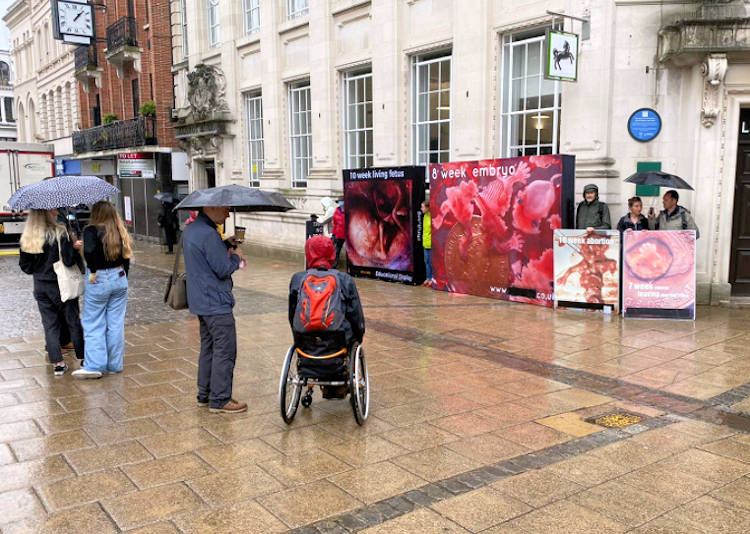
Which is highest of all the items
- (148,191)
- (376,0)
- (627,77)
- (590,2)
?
(376,0)

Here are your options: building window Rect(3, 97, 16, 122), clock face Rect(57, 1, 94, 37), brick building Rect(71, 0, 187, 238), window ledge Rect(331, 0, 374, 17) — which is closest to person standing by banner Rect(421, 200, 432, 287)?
window ledge Rect(331, 0, 374, 17)

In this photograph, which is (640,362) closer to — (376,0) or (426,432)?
(426,432)

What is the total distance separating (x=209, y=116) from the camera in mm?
19984

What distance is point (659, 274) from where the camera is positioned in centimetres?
904

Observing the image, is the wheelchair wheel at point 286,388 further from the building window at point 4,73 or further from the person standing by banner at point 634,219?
the building window at point 4,73

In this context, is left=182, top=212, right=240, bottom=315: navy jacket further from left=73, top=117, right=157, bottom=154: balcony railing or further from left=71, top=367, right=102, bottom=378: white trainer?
left=73, top=117, right=157, bottom=154: balcony railing

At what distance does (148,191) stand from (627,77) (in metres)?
18.4

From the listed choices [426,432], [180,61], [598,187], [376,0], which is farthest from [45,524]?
[180,61]

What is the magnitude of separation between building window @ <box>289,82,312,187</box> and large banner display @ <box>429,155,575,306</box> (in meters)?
6.48

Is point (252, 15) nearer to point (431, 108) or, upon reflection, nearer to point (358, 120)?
point (358, 120)

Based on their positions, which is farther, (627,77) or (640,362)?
(627,77)

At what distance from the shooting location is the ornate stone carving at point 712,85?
9227 millimetres

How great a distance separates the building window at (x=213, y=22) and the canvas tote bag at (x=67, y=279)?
15.5m

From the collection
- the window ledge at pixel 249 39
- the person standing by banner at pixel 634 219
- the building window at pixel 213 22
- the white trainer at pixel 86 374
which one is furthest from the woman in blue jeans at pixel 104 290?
the building window at pixel 213 22
